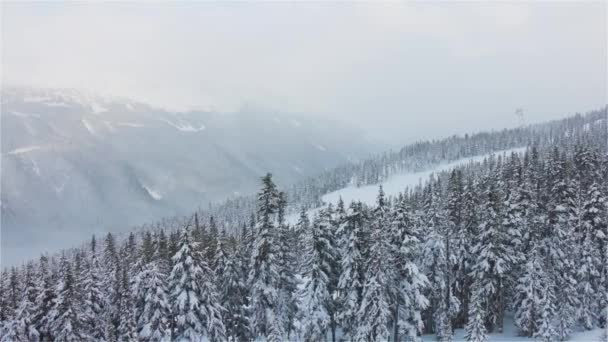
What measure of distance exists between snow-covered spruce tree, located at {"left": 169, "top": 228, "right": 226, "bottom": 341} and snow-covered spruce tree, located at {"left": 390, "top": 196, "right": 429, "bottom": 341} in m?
17.9

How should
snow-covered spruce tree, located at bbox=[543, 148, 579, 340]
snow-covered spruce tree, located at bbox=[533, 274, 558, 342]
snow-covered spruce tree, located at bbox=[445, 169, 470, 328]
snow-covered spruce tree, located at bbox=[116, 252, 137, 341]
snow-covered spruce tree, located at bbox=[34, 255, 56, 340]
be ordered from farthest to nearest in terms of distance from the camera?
snow-covered spruce tree, located at bbox=[445, 169, 470, 328] → snow-covered spruce tree, located at bbox=[34, 255, 56, 340] → snow-covered spruce tree, located at bbox=[116, 252, 137, 341] → snow-covered spruce tree, located at bbox=[543, 148, 579, 340] → snow-covered spruce tree, located at bbox=[533, 274, 558, 342]

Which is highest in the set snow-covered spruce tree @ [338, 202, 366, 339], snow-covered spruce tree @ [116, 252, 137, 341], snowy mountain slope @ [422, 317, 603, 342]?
snow-covered spruce tree @ [338, 202, 366, 339]

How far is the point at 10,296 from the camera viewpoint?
72.2 metres

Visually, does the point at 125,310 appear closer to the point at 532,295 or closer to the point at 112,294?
the point at 112,294

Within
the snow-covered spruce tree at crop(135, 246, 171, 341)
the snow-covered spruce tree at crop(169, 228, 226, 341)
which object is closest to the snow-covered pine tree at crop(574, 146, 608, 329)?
the snow-covered spruce tree at crop(169, 228, 226, 341)

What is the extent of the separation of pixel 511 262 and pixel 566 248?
591 cm

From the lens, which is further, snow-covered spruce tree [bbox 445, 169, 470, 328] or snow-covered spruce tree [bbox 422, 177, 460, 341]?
snow-covered spruce tree [bbox 445, 169, 470, 328]

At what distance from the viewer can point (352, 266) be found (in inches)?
1898

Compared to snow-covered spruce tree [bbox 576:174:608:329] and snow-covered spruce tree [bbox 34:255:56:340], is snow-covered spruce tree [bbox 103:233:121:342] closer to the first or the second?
snow-covered spruce tree [bbox 34:255:56:340]

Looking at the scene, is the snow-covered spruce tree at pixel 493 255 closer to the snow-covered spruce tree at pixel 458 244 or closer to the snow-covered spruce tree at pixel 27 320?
the snow-covered spruce tree at pixel 458 244

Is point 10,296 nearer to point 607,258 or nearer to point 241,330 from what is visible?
point 241,330

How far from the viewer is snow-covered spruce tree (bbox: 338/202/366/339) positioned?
4781 cm

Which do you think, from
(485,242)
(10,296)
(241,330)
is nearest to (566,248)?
(485,242)

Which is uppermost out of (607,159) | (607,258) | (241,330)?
(607,159)
